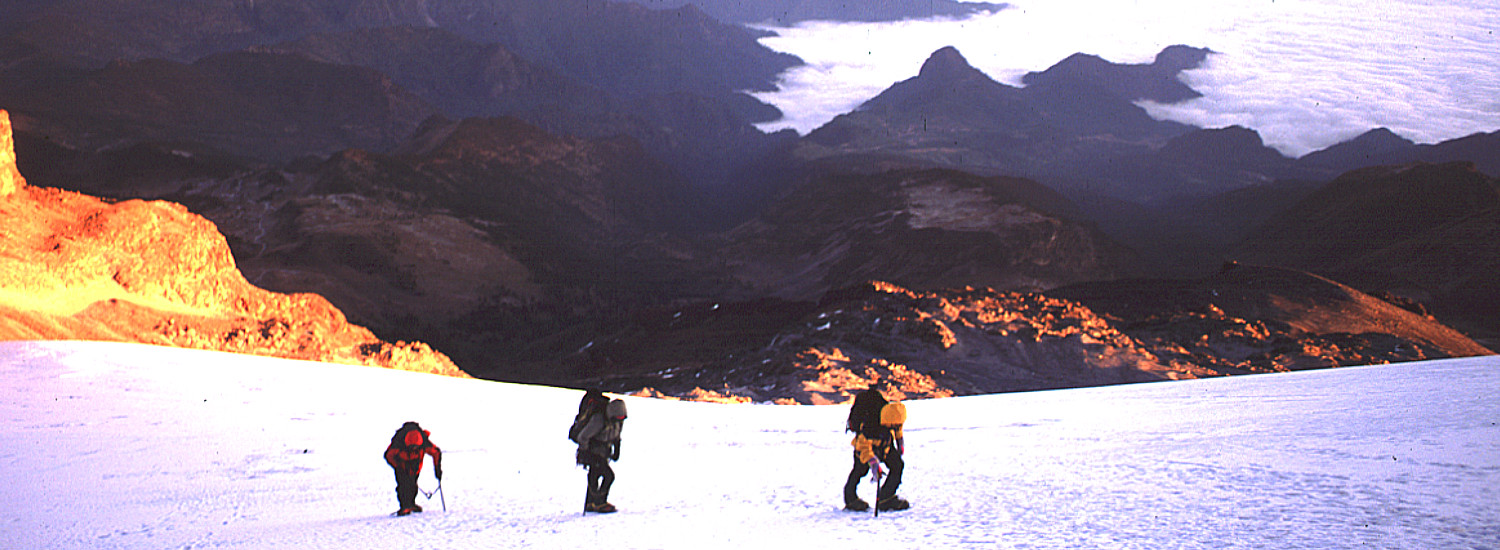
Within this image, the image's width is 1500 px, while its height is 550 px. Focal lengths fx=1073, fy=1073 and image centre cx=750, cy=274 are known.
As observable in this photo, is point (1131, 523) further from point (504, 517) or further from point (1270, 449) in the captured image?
point (504, 517)

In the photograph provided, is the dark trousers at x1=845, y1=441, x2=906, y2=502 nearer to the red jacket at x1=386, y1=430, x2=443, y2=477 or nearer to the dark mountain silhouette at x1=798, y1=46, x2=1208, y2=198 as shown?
the red jacket at x1=386, y1=430, x2=443, y2=477

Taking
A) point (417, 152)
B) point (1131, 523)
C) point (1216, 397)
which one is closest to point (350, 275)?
point (417, 152)

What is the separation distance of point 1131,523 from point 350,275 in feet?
211

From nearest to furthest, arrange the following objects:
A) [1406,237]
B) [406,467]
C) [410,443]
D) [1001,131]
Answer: [406,467], [410,443], [1406,237], [1001,131]

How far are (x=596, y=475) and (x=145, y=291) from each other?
2037cm

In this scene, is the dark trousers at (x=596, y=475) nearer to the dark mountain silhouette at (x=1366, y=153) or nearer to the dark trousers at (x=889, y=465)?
the dark trousers at (x=889, y=465)

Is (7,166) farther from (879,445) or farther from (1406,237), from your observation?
(1406,237)

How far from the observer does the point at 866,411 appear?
706 cm

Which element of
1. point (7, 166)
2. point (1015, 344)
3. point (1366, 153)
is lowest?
point (1015, 344)

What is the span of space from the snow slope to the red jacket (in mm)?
356

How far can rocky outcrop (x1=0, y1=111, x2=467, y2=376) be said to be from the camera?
20.5m

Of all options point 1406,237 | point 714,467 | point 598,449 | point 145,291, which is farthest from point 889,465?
point 1406,237

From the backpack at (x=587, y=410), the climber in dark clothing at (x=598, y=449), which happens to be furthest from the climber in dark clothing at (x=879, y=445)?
the backpack at (x=587, y=410)

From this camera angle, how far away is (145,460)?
384 inches
